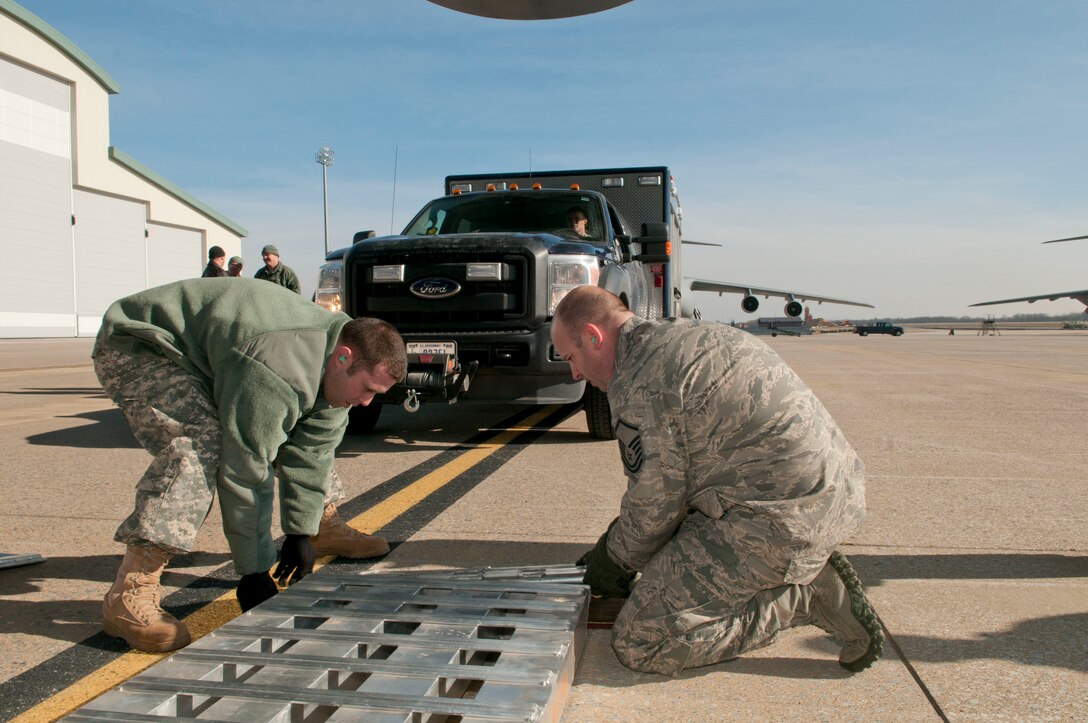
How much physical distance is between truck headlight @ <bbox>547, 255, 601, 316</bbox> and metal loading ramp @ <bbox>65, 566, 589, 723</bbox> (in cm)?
351

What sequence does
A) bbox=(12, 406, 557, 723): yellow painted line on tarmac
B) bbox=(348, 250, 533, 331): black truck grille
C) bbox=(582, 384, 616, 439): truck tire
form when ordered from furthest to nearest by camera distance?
1. bbox=(582, 384, 616, 439): truck tire
2. bbox=(348, 250, 533, 331): black truck grille
3. bbox=(12, 406, 557, 723): yellow painted line on tarmac

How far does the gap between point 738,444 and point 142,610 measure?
198 cm

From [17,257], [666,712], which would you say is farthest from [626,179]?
[17,257]

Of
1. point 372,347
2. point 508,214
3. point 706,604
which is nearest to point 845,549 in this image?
point 706,604

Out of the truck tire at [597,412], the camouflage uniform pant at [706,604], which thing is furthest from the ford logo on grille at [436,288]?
the camouflage uniform pant at [706,604]

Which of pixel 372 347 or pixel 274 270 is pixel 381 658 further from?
pixel 274 270

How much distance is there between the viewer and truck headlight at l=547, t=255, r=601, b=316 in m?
6.30

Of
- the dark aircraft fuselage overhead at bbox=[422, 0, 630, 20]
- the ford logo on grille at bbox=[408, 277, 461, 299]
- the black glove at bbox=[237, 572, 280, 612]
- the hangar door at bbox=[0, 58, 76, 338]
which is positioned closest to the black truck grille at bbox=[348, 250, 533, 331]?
the ford logo on grille at bbox=[408, 277, 461, 299]

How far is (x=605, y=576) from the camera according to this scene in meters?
3.01

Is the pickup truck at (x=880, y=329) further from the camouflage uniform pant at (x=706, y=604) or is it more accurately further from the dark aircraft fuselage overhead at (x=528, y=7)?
the camouflage uniform pant at (x=706, y=604)

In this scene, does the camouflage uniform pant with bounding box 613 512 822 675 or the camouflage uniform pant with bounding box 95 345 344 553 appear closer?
the camouflage uniform pant with bounding box 613 512 822 675

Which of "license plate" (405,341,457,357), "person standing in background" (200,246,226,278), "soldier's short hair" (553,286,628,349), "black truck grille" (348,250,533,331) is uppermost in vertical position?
"person standing in background" (200,246,226,278)

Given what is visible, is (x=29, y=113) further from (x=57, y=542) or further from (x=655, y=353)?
(x=655, y=353)

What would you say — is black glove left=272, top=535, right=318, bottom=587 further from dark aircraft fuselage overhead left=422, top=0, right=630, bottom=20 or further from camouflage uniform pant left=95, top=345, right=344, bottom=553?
dark aircraft fuselage overhead left=422, top=0, right=630, bottom=20
